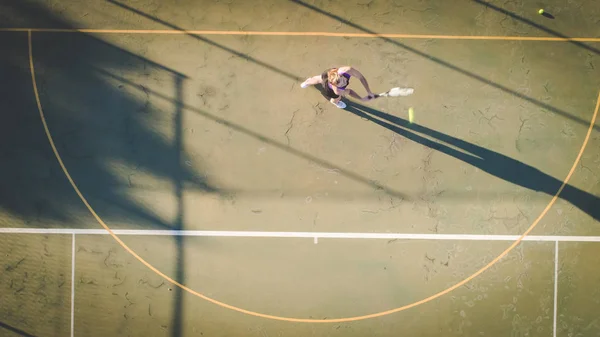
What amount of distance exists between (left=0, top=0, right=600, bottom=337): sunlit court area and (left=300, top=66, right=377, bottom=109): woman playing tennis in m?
0.20

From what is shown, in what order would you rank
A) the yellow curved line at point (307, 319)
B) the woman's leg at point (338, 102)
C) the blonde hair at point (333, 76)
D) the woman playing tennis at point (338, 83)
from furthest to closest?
the yellow curved line at point (307, 319) → the woman's leg at point (338, 102) → the woman playing tennis at point (338, 83) → the blonde hair at point (333, 76)

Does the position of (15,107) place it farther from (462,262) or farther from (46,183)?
(462,262)

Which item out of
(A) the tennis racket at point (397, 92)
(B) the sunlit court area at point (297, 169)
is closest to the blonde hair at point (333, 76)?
(B) the sunlit court area at point (297, 169)

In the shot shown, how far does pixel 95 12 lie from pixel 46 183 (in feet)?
10.1

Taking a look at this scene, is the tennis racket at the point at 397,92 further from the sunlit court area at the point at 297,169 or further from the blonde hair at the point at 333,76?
the blonde hair at the point at 333,76

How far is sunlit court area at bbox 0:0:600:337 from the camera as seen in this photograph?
7.40 m

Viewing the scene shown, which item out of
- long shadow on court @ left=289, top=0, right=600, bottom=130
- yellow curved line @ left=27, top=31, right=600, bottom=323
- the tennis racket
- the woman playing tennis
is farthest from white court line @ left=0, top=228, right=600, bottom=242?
the tennis racket

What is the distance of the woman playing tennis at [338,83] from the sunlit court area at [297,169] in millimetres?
197

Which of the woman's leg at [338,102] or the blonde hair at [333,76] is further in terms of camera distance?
the woman's leg at [338,102]

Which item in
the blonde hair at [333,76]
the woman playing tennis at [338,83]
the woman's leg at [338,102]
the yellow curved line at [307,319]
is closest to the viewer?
the blonde hair at [333,76]

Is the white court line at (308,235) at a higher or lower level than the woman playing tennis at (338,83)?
lower

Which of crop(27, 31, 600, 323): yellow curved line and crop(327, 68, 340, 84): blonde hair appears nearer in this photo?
crop(327, 68, 340, 84): blonde hair

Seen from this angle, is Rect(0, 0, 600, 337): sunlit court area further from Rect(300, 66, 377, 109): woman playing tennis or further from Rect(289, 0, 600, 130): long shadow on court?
Rect(300, 66, 377, 109): woman playing tennis

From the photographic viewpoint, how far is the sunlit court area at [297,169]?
291 inches
